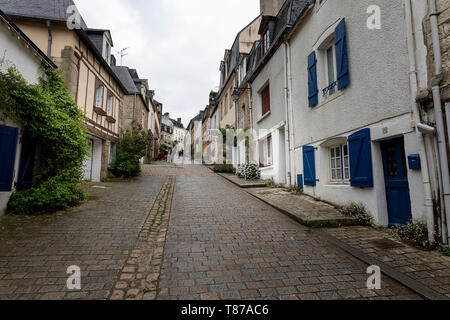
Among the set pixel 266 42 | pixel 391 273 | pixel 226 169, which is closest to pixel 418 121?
pixel 391 273

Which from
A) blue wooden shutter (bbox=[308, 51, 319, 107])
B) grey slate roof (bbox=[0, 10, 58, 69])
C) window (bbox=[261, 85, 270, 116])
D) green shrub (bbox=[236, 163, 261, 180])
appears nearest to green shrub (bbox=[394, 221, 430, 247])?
blue wooden shutter (bbox=[308, 51, 319, 107])

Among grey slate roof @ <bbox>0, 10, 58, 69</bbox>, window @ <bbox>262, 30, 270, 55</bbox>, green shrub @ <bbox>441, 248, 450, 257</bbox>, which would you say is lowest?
green shrub @ <bbox>441, 248, 450, 257</bbox>

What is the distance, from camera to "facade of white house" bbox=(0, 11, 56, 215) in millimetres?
4926

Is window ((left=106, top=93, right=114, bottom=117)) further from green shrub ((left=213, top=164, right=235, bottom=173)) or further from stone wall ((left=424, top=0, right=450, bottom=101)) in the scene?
stone wall ((left=424, top=0, right=450, bottom=101))

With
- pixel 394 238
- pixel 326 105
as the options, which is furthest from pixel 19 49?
pixel 394 238

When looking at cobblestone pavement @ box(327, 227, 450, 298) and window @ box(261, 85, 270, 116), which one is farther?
window @ box(261, 85, 270, 116)

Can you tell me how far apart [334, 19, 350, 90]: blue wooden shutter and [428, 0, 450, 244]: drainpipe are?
6.27 ft

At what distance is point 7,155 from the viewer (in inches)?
199

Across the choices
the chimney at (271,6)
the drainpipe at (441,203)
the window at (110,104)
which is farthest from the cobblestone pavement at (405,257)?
the chimney at (271,6)

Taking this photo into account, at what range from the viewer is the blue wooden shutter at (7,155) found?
4.96m

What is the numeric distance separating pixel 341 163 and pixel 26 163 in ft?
26.0

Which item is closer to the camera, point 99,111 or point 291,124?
point 291,124

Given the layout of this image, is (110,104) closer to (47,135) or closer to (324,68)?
(47,135)
